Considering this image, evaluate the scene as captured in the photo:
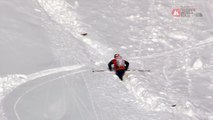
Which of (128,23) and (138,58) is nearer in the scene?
(138,58)

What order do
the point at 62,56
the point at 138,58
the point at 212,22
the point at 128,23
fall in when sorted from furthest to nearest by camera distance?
the point at 212,22
the point at 128,23
the point at 138,58
the point at 62,56

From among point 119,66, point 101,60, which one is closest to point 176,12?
point 101,60

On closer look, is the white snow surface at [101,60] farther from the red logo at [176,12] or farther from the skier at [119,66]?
the red logo at [176,12]

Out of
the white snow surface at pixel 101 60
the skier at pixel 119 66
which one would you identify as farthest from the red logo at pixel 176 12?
Answer: the skier at pixel 119 66

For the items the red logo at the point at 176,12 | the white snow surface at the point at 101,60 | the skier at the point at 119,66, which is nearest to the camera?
the white snow surface at the point at 101,60

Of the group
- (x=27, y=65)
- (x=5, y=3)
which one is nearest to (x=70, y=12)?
(x=5, y=3)

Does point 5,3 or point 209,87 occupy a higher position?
point 5,3

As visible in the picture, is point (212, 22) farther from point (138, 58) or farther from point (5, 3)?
point (5, 3)

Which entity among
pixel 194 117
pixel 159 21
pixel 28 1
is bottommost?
pixel 194 117

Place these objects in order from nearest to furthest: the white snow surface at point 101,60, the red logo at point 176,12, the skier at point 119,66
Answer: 1. the white snow surface at point 101,60
2. the skier at point 119,66
3. the red logo at point 176,12
